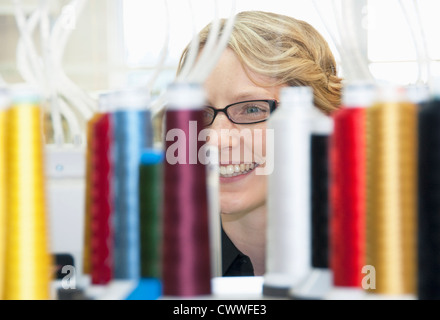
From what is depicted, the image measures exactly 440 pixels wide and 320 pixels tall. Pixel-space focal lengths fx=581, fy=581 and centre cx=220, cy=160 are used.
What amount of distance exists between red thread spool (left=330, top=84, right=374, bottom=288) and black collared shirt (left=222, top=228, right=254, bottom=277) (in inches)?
31.5

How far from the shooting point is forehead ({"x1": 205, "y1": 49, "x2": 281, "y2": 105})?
51.2 inches

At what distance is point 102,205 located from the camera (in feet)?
1.68

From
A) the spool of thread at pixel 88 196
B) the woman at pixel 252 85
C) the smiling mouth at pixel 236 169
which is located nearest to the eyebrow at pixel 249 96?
the woman at pixel 252 85

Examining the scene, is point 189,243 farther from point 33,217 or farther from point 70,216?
point 70,216

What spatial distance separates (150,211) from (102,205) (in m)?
0.05

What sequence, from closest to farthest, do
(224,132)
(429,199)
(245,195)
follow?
(429,199), (224,132), (245,195)

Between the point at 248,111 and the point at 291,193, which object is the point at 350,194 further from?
the point at 248,111

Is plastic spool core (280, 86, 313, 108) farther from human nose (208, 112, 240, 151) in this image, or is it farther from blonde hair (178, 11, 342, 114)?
blonde hair (178, 11, 342, 114)

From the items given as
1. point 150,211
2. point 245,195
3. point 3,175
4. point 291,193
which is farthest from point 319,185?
point 245,195

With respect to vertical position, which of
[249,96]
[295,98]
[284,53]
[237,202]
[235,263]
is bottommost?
[235,263]

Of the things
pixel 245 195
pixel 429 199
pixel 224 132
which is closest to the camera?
pixel 429 199

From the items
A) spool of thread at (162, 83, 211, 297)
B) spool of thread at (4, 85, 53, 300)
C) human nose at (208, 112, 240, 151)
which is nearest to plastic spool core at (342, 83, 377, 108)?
spool of thread at (162, 83, 211, 297)

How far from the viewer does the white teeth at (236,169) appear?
1.28 metres
